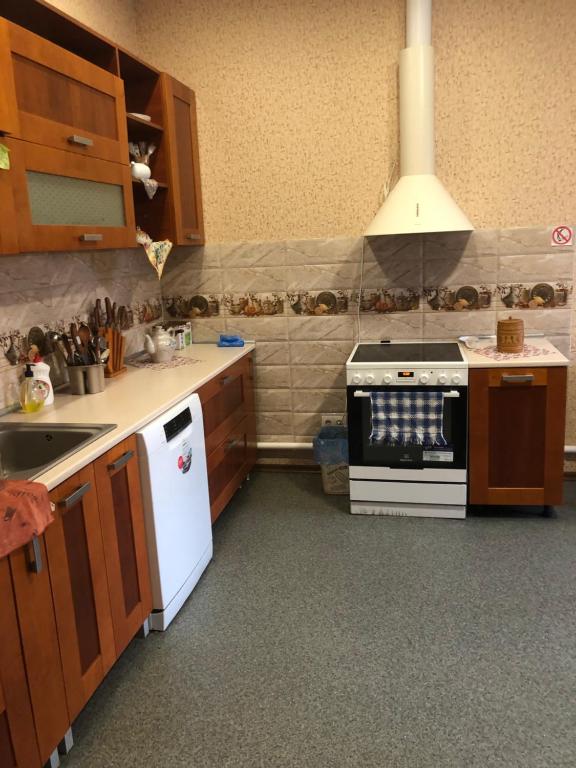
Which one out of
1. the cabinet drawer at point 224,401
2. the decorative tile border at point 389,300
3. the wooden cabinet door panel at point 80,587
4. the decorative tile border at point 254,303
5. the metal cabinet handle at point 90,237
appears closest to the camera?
the wooden cabinet door panel at point 80,587

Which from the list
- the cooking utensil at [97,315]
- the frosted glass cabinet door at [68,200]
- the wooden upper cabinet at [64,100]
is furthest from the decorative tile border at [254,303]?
the wooden upper cabinet at [64,100]

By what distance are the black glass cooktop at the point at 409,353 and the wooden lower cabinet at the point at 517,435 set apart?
0.69 feet

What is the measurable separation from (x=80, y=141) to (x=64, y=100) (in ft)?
0.47

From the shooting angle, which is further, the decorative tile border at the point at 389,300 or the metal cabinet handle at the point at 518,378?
the decorative tile border at the point at 389,300

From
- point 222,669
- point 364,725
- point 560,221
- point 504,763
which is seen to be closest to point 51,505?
point 222,669

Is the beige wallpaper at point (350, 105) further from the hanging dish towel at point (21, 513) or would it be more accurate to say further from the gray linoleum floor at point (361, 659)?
the hanging dish towel at point (21, 513)

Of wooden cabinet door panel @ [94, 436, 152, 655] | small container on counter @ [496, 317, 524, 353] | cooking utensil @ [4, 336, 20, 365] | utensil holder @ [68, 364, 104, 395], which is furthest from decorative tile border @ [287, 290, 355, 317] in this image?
wooden cabinet door panel @ [94, 436, 152, 655]

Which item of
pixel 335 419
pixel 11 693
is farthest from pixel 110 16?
pixel 11 693

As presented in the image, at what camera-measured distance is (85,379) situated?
2.62 metres

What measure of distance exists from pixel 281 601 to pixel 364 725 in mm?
728

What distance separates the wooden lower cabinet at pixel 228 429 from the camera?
2.99 m

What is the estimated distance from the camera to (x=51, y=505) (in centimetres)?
161

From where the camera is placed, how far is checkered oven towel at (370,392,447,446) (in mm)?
3113

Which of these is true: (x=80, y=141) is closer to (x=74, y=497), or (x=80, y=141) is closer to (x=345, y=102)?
(x=74, y=497)
